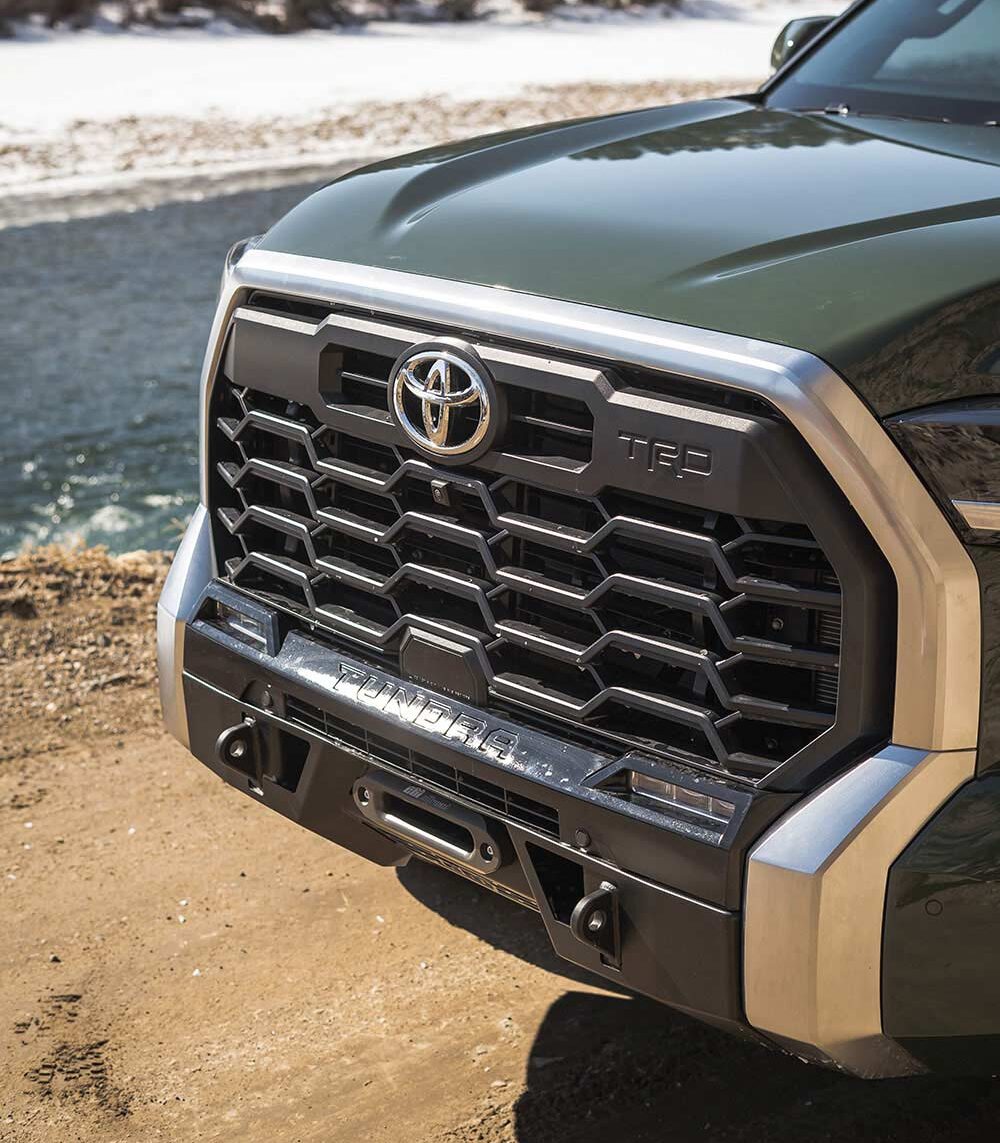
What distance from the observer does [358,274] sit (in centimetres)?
275

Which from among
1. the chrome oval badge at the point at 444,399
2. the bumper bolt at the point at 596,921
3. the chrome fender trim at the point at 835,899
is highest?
the chrome oval badge at the point at 444,399

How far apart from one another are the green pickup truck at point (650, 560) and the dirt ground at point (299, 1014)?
1.71ft

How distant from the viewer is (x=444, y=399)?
2.55 m

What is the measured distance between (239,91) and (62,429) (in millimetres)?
12230

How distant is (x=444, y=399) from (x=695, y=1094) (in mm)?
1489

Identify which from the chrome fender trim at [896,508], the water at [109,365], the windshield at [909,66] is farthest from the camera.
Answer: the water at [109,365]

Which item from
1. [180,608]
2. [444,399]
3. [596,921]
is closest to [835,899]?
[596,921]

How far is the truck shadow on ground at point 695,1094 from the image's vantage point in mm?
2949

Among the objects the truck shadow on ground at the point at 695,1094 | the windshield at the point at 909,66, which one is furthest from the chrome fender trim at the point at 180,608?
the windshield at the point at 909,66

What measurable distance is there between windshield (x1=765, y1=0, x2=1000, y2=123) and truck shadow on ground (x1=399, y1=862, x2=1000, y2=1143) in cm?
208

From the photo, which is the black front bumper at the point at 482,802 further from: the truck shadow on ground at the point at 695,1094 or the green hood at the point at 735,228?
the green hood at the point at 735,228

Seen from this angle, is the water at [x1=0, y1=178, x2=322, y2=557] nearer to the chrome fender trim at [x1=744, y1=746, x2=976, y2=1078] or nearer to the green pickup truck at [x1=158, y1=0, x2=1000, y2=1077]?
the green pickup truck at [x1=158, y1=0, x2=1000, y2=1077]

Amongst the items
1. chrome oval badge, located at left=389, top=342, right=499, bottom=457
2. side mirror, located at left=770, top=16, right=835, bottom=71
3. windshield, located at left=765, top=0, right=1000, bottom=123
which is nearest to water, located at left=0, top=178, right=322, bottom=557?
side mirror, located at left=770, top=16, right=835, bottom=71

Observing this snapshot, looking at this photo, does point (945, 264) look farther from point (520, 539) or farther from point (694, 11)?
point (694, 11)
